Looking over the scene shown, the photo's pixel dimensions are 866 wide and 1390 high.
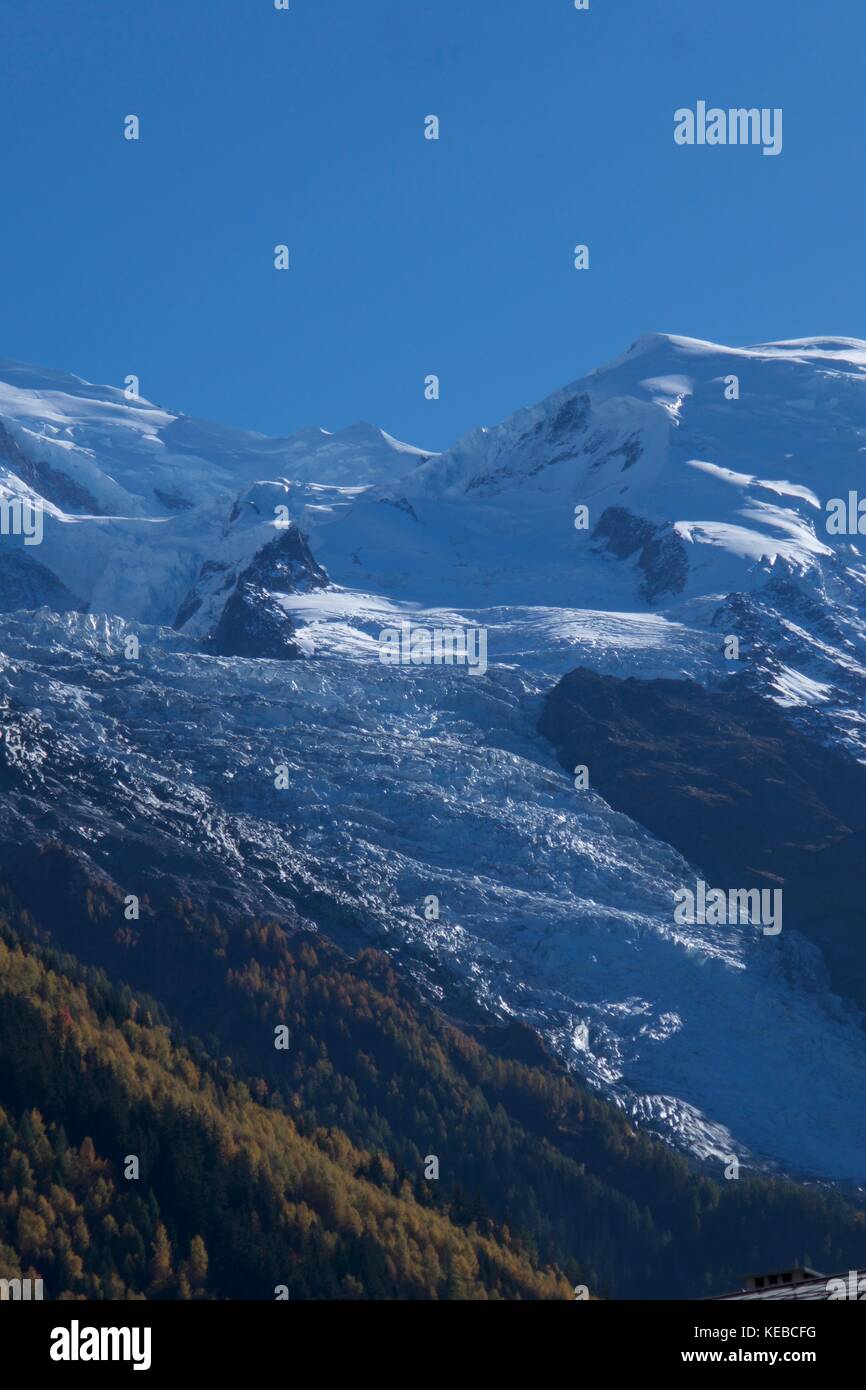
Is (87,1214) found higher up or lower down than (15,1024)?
lower down

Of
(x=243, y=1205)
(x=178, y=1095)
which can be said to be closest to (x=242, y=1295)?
(x=243, y=1205)
